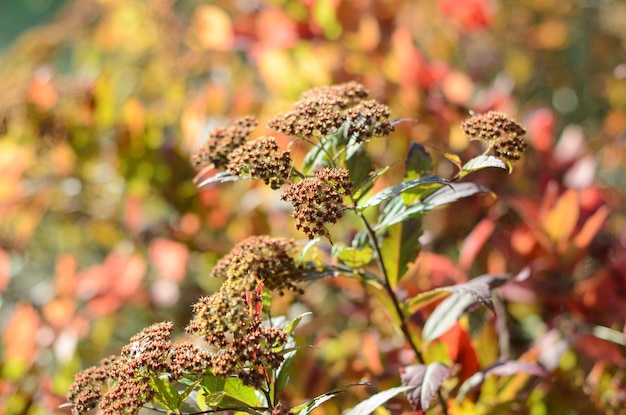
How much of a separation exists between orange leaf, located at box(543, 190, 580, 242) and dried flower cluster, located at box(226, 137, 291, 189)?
0.60 metres

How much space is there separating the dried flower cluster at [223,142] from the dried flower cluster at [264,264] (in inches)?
3.8

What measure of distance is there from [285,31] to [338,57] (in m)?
0.12

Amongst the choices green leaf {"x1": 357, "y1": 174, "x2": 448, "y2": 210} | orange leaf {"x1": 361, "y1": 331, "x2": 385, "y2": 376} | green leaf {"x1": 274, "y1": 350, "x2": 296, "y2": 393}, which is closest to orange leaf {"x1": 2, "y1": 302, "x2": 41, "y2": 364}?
orange leaf {"x1": 361, "y1": 331, "x2": 385, "y2": 376}

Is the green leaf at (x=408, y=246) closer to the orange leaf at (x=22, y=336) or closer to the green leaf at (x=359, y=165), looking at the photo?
the green leaf at (x=359, y=165)

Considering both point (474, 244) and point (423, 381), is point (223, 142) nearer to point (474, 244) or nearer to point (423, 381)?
point (423, 381)

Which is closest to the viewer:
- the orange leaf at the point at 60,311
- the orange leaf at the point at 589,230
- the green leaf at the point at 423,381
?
the green leaf at the point at 423,381

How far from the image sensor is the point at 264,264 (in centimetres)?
62

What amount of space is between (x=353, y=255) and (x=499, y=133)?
186mm

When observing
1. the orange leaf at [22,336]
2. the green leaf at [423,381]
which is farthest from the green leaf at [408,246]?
the orange leaf at [22,336]

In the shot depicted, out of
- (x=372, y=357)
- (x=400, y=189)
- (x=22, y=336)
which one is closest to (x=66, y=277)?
(x=22, y=336)

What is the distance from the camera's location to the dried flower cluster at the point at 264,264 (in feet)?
1.99

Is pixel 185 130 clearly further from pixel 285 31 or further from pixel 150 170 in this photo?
pixel 285 31

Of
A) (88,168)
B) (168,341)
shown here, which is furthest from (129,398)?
(88,168)

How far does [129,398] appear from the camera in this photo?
542 millimetres
